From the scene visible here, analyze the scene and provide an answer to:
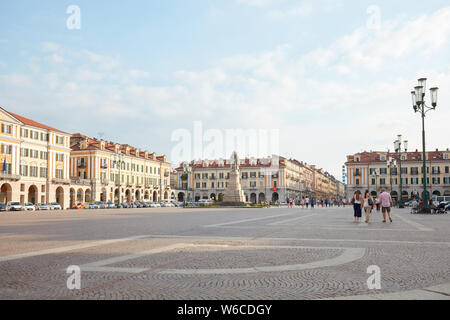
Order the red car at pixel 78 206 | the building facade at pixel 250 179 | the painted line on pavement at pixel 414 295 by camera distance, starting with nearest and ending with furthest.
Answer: the painted line on pavement at pixel 414 295, the red car at pixel 78 206, the building facade at pixel 250 179

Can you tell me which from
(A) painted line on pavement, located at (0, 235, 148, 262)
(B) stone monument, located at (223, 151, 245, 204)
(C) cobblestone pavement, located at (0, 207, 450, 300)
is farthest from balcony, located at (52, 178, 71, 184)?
(A) painted line on pavement, located at (0, 235, 148, 262)

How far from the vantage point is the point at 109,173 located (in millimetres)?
79375

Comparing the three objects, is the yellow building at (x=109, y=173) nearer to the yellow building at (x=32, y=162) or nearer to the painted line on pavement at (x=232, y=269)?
the yellow building at (x=32, y=162)

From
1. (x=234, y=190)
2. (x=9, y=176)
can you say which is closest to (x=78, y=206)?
(x=9, y=176)

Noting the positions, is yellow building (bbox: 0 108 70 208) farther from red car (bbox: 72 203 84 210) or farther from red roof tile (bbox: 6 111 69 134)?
red car (bbox: 72 203 84 210)

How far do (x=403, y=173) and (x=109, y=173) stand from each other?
227ft

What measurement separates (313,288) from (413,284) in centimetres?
136

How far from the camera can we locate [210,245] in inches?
368

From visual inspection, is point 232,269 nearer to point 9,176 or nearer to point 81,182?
point 9,176

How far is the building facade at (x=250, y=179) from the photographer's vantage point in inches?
4173

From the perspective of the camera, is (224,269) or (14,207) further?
(14,207)

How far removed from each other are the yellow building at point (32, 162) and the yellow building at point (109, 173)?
15.1ft

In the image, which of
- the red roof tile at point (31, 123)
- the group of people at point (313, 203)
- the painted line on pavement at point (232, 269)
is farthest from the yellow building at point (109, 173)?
the painted line on pavement at point (232, 269)
